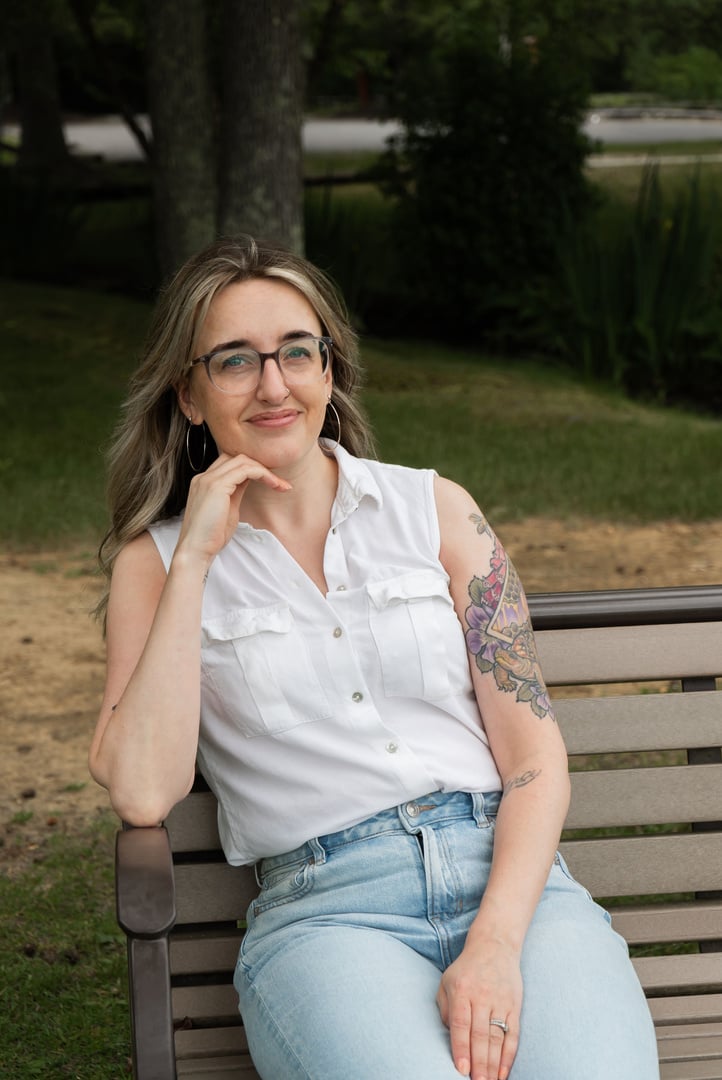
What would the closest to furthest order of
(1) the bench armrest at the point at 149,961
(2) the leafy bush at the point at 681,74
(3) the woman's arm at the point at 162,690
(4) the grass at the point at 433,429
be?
(1) the bench armrest at the point at 149,961, (3) the woman's arm at the point at 162,690, (4) the grass at the point at 433,429, (2) the leafy bush at the point at 681,74

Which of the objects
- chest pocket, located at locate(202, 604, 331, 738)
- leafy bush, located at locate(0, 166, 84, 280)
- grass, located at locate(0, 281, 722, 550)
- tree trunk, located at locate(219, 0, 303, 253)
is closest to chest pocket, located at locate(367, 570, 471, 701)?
chest pocket, located at locate(202, 604, 331, 738)

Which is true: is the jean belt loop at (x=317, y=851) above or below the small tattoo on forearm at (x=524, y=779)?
below

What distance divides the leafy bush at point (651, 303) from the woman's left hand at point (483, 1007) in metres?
9.16

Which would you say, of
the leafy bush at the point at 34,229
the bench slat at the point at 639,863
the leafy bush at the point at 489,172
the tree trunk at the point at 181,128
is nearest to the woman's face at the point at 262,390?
the bench slat at the point at 639,863

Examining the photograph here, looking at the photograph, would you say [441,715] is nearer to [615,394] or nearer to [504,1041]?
[504,1041]

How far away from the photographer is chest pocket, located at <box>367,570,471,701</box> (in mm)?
2551

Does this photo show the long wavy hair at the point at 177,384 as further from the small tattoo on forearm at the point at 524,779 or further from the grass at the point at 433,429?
the grass at the point at 433,429

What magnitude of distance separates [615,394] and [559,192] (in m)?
2.75

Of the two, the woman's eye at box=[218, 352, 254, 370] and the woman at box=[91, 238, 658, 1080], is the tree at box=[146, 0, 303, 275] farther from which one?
the woman's eye at box=[218, 352, 254, 370]

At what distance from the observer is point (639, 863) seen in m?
2.81

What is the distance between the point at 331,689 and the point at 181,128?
28.9 ft

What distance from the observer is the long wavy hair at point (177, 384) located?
268 centimetres

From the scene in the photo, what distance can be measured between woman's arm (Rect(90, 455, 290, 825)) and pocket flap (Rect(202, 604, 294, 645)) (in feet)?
0.26

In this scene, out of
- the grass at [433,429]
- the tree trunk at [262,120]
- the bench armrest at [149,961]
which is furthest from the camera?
the tree trunk at [262,120]
